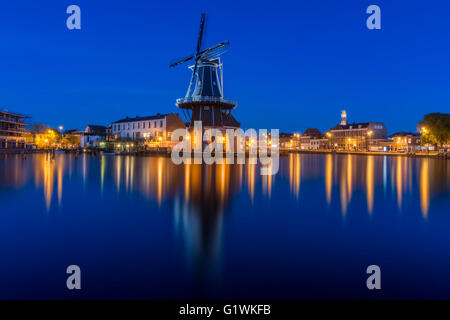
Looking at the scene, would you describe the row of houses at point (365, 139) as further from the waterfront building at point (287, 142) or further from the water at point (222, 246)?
the water at point (222, 246)

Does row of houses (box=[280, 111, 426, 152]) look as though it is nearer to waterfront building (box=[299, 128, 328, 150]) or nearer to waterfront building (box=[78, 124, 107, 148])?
waterfront building (box=[299, 128, 328, 150])

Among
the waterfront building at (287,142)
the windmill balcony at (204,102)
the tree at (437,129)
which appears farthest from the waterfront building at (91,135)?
the tree at (437,129)

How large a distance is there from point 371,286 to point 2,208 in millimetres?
11632

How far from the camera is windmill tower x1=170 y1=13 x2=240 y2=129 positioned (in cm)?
4262

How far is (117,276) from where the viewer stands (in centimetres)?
503

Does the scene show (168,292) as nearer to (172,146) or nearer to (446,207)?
(446,207)

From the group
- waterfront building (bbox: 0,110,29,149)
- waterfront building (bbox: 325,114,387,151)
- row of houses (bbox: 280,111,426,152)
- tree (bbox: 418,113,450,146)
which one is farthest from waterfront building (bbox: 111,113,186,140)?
waterfront building (bbox: 325,114,387,151)

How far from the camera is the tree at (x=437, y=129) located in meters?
52.9

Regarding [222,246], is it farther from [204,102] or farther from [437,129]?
[437,129]

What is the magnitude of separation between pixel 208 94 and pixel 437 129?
43.6 m

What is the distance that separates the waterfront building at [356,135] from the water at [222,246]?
94282 mm

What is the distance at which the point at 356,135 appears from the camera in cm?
10438

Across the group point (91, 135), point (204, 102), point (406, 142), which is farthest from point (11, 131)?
point (406, 142)
